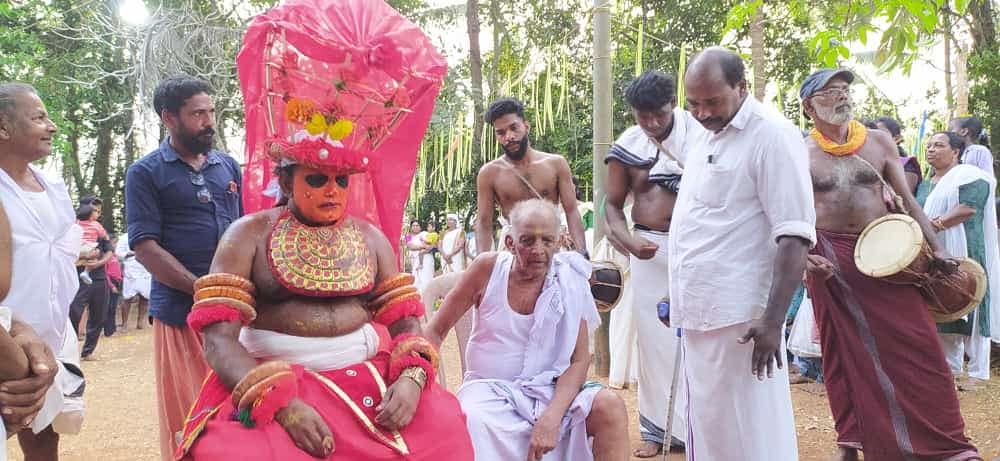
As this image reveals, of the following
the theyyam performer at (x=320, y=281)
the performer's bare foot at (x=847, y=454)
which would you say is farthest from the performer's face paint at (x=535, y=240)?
the performer's bare foot at (x=847, y=454)

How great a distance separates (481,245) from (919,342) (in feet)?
9.27

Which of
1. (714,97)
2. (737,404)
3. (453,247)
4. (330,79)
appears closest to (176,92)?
(330,79)

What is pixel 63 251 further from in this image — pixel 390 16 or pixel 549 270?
pixel 549 270

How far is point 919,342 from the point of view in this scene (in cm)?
380

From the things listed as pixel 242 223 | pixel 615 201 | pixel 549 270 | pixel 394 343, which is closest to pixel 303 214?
pixel 242 223

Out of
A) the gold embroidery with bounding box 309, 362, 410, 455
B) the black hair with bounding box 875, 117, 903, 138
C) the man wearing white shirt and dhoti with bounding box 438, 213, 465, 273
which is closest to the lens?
the gold embroidery with bounding box 309, 362, 410, 455

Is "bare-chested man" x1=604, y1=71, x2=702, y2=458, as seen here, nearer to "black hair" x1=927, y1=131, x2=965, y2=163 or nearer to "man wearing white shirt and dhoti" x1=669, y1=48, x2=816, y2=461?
"man wearing white shirt and dhoti" x1=669, y1=48, x2=816, y2=461

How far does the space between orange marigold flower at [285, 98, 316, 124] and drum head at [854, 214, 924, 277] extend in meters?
2.84

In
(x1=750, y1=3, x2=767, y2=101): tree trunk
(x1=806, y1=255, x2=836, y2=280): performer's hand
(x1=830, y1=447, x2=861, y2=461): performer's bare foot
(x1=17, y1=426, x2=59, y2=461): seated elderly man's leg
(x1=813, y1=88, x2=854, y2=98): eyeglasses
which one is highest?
(x1=750, y1=3, x2=767, y2=101): tree trunk

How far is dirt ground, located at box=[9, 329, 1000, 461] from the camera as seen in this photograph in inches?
200

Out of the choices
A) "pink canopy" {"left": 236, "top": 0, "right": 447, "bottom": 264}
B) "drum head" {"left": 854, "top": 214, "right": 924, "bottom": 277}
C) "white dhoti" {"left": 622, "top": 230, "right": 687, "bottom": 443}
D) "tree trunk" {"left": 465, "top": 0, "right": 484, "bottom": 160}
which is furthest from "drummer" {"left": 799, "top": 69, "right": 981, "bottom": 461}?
"tree trunk" {"left": 465, "top": 0, "right": 484, "bottom": 160}

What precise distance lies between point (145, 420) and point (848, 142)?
19.1ft

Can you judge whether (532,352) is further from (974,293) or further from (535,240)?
(974,293)

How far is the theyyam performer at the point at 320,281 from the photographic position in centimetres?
239
